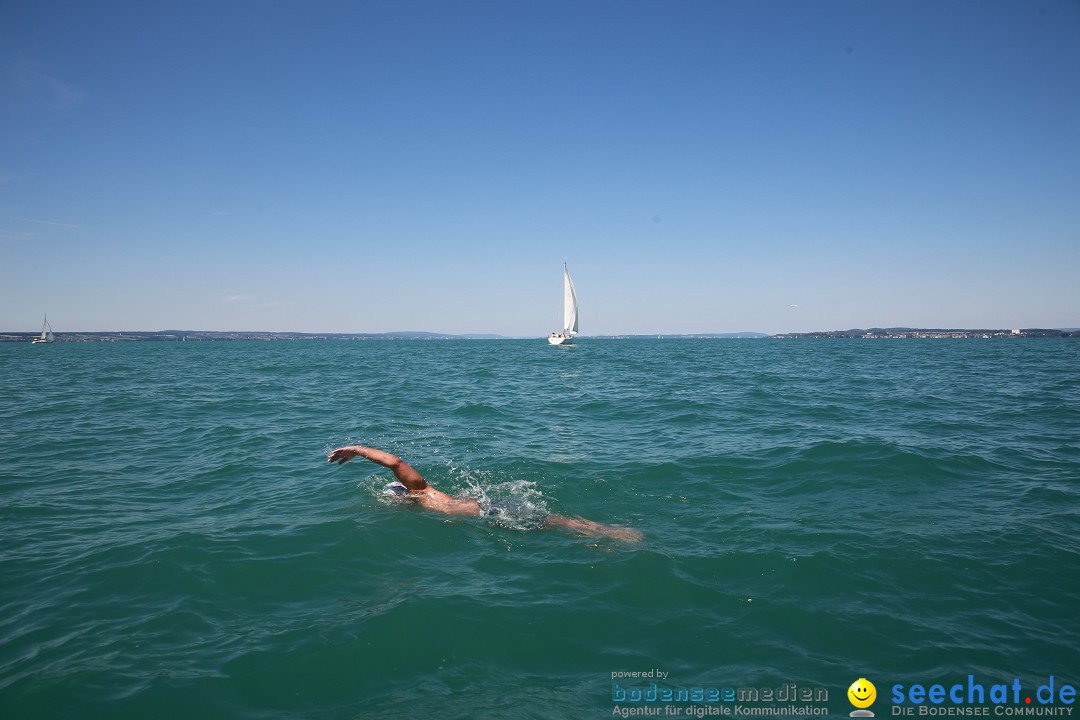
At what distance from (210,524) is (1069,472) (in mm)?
17448

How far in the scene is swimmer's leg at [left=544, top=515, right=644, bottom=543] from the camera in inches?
322

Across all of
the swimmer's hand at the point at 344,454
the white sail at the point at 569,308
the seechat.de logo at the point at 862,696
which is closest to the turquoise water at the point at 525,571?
the seechat.de logo at the point at 862,696

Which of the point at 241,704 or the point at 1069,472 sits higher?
the point at 1069,472

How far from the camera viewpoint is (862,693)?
4.80m

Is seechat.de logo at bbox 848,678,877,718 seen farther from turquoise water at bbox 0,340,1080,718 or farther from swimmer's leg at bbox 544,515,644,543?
swimmer's leg at bbox 544,515,644,543

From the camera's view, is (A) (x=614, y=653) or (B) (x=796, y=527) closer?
(A) (x=614, y=653)

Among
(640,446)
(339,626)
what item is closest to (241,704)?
(339,626)

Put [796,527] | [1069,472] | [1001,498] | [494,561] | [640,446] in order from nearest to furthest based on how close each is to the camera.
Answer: [494,561], [796,527], [1001,498], [1069,472], [640,446]

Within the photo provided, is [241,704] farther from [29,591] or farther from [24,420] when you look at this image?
[24,420]

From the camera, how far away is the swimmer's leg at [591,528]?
818cm

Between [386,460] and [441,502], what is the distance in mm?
1621

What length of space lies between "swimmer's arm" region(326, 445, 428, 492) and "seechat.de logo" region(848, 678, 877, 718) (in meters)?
6.59

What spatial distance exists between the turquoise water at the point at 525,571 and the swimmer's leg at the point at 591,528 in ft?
0.95

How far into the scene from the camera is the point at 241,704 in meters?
4.69
